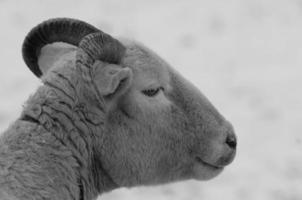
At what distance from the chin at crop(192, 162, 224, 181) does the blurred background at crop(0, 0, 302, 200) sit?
2688 millimetres

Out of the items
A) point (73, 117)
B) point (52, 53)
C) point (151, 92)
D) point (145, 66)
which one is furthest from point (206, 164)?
point (52, 53)

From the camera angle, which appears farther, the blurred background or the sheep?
the blurred background

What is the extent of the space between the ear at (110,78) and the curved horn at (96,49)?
0.06 meters

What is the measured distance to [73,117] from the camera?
5.64 metres

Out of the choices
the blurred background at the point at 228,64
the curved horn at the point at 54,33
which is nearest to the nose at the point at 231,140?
the curved horn at the point at 54,33

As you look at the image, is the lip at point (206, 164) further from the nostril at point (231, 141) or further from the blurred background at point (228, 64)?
the blurred background at point (228, 64)

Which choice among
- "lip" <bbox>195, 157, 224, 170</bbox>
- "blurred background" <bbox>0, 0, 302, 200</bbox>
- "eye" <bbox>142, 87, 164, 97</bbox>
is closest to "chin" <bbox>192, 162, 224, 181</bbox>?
"lip" <bbox>195, 157, 224, 170</bbox>

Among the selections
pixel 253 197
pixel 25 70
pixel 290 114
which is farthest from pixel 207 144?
pixel 25 70

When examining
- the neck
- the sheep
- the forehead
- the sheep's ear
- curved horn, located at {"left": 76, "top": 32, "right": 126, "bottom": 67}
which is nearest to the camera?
the sheep

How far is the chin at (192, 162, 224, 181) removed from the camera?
627 centimetres

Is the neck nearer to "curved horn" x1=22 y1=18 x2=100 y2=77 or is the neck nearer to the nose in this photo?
"curved horn" x1=22 y1=18 x2=100 y2=77

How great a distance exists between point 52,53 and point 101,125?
32.0 inches

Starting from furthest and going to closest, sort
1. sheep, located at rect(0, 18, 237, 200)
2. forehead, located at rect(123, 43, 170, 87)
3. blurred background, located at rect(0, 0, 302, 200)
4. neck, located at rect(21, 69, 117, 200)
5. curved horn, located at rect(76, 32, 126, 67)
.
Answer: blurred background, located at rect(0, 0, 302, 200) < forehead, located at rect(123, 43, 170, 87) < curved horn, located at rect(76, 32, 126, 67) < neck, located at rect(21, 69, 117, 200) < sheep, located at rect(0, 18, 237, 200)

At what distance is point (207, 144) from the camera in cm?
622
